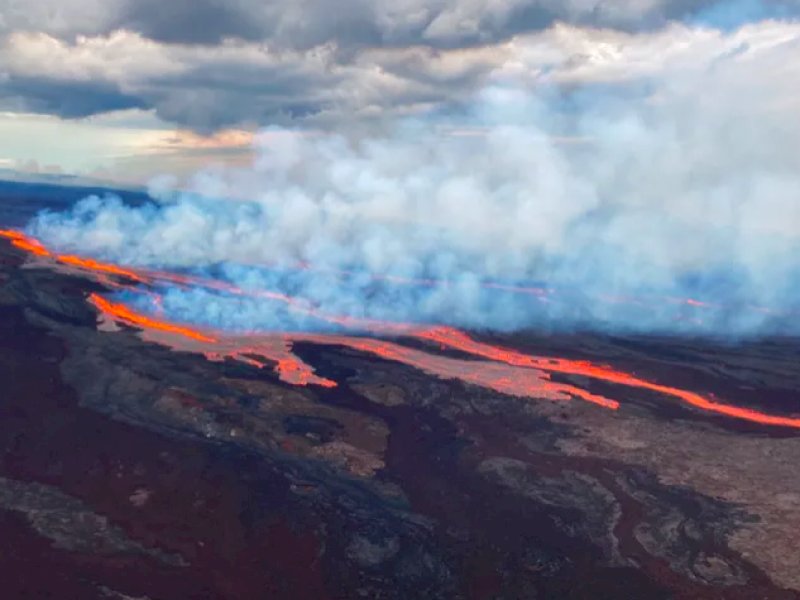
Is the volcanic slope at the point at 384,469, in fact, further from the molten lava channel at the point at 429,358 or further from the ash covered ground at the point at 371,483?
the molten lava channel at the point at 429,358

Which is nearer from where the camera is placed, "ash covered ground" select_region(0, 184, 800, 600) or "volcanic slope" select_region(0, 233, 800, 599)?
"ash covered ground" select_region(0, 184, 800, 600)

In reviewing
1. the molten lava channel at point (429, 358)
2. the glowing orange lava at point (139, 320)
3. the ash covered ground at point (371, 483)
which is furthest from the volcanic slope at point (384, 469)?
the glowing orange lava at point (139, 320)

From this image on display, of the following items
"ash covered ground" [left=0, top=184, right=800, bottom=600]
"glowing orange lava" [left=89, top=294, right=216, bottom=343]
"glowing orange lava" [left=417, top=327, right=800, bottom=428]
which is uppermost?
"glowing orange lava" [left=417, top=327, right=800, bottom=428]

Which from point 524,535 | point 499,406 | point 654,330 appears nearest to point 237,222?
point 654,330

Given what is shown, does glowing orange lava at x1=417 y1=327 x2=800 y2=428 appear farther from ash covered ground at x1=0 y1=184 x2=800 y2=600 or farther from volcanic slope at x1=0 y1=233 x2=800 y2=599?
ash covered ground at x1=0 y1=184 x2=800 y2=600

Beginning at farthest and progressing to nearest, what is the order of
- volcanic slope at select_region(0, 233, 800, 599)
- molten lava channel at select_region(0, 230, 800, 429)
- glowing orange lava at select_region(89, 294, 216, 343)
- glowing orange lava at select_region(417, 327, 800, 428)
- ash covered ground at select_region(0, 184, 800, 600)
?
glowing orange lava at select_region(89, 294, 216, 343)
molten lava channel at select_region(0, 230, 800, 429)
glowing orange lava at select_region(417, 327, 800, 428)
volcanic slope at select_region(0, 233, 800, 599)
ash covered ground at select_region(0, 184, 800, 600)

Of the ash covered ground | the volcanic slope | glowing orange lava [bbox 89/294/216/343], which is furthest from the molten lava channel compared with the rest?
the ash covered ground
